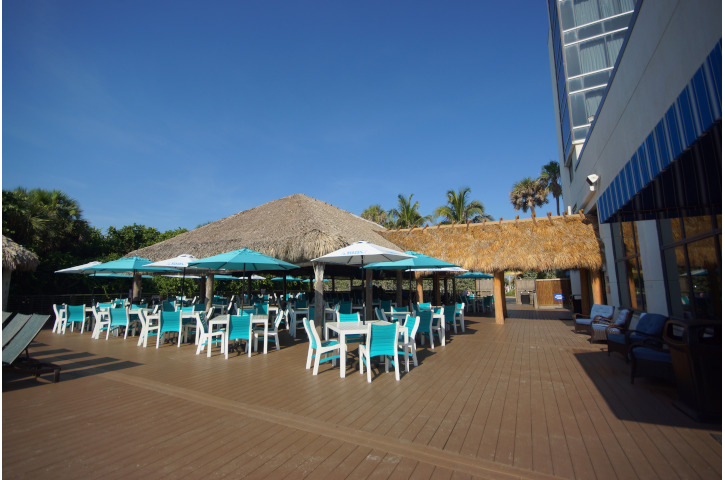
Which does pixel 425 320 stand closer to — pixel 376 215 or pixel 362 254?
pixel 362 254

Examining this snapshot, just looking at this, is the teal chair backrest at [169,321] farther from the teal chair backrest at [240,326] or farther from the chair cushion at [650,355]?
the chair cushion at [650,355]

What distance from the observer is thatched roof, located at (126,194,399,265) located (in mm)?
9927

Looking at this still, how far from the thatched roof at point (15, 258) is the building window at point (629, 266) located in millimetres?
17195

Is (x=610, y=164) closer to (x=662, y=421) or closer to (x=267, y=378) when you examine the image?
(x=662, y=421)

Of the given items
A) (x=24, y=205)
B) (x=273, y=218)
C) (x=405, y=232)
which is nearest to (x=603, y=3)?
(x=405, y=232)

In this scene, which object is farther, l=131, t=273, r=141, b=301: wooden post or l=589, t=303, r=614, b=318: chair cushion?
l=131, t=273, r=141, b=301: wooden post

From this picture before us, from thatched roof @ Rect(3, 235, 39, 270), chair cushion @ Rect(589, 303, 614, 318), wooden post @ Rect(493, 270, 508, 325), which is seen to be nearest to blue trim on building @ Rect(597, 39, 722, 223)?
chair cushion @ Rect(589, 303, 614, 318)

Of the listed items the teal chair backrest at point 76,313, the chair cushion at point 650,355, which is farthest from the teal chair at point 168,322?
the chair cushion at point 650,355

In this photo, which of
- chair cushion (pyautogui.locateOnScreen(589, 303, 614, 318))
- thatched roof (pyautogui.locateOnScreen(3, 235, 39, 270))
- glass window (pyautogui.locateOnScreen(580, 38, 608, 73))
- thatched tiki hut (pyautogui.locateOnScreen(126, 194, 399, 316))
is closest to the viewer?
chair cushion (pyautogui.locateOnScreen(589, 303, 614, 318))

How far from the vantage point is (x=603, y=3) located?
1438cm

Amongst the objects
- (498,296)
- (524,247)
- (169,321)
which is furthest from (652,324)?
(169,321)

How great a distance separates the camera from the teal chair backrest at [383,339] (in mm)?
5266

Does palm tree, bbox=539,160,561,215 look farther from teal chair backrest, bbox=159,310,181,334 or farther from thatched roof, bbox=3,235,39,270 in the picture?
thatched roof, bbox=3,235,39,270

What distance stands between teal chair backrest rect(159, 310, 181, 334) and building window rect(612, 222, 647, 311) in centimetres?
1093
